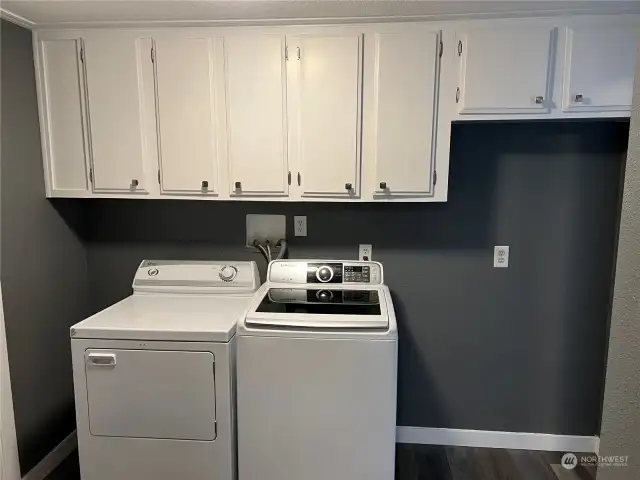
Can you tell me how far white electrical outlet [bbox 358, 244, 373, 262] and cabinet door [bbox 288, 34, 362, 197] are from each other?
0.43 meters

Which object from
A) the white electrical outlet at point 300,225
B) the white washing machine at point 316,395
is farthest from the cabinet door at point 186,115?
the white washing machine at point 316,395

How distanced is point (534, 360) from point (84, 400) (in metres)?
2.28

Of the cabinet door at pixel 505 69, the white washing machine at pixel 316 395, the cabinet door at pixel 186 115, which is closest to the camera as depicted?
the white washing machine at pixel 316 395

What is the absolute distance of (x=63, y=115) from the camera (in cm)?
218

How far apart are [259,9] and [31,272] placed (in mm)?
1629

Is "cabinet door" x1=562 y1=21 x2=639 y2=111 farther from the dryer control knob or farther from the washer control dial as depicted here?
the dryer control knob

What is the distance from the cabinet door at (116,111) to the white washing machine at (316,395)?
3.31 feet

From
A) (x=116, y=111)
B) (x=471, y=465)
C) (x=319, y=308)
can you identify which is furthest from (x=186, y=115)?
(x=471, y=465)

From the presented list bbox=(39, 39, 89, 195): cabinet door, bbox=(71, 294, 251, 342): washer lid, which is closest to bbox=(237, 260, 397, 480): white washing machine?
bbox=(71, 294, 251, 342): washer lid

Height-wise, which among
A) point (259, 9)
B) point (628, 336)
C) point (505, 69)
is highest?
point (259, 9)

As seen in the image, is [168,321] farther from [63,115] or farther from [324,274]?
[63,115]

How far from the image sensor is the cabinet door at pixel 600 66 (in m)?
1.95

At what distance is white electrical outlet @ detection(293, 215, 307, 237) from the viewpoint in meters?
2.50

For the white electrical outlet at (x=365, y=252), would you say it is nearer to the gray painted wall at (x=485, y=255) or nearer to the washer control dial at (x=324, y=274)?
the gray painted wall at (x=485, y=255)
